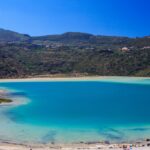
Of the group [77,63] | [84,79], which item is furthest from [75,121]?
[77,63]

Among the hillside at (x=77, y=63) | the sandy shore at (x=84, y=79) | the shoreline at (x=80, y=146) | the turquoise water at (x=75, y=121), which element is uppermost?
the hillside at (x=77, y=63)

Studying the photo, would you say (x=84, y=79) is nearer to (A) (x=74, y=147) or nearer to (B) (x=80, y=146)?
(B) (x=80, y=146)

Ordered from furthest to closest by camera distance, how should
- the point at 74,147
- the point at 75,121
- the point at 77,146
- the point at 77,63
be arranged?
the point at 77,63 < the point at 75,121 < the point at 77,146 < the point at 74,147

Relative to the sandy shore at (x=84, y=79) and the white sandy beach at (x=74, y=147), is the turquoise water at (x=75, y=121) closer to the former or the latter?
the white sandy beach at (x=74, y=147)

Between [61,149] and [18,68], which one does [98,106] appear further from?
[18,68]

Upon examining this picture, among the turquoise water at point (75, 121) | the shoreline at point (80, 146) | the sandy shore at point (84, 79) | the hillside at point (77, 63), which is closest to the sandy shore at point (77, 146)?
the shoreline at point (80, 146)

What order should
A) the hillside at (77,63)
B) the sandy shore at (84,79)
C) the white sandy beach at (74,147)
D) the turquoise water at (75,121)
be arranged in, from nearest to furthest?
the white sandy beach at (74,147), the turquoise water at (75,121), the sandy shore at (84,79), the hillside at (77,63)

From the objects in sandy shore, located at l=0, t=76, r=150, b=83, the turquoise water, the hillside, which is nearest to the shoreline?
the turquoise water

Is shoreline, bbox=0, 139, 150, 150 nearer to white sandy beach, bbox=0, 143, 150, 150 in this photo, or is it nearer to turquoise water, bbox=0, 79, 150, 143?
white sandy beach, bbox=0, 143, 150, 150

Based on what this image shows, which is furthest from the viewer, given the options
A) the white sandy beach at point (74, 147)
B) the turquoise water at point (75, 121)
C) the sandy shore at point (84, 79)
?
the sandy shore at point (84, 79)

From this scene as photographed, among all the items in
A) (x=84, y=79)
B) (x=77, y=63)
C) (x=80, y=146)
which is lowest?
(x=84, y=79)

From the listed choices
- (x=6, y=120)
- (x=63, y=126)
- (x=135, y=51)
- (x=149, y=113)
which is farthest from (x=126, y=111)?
(x=135, y=51)
